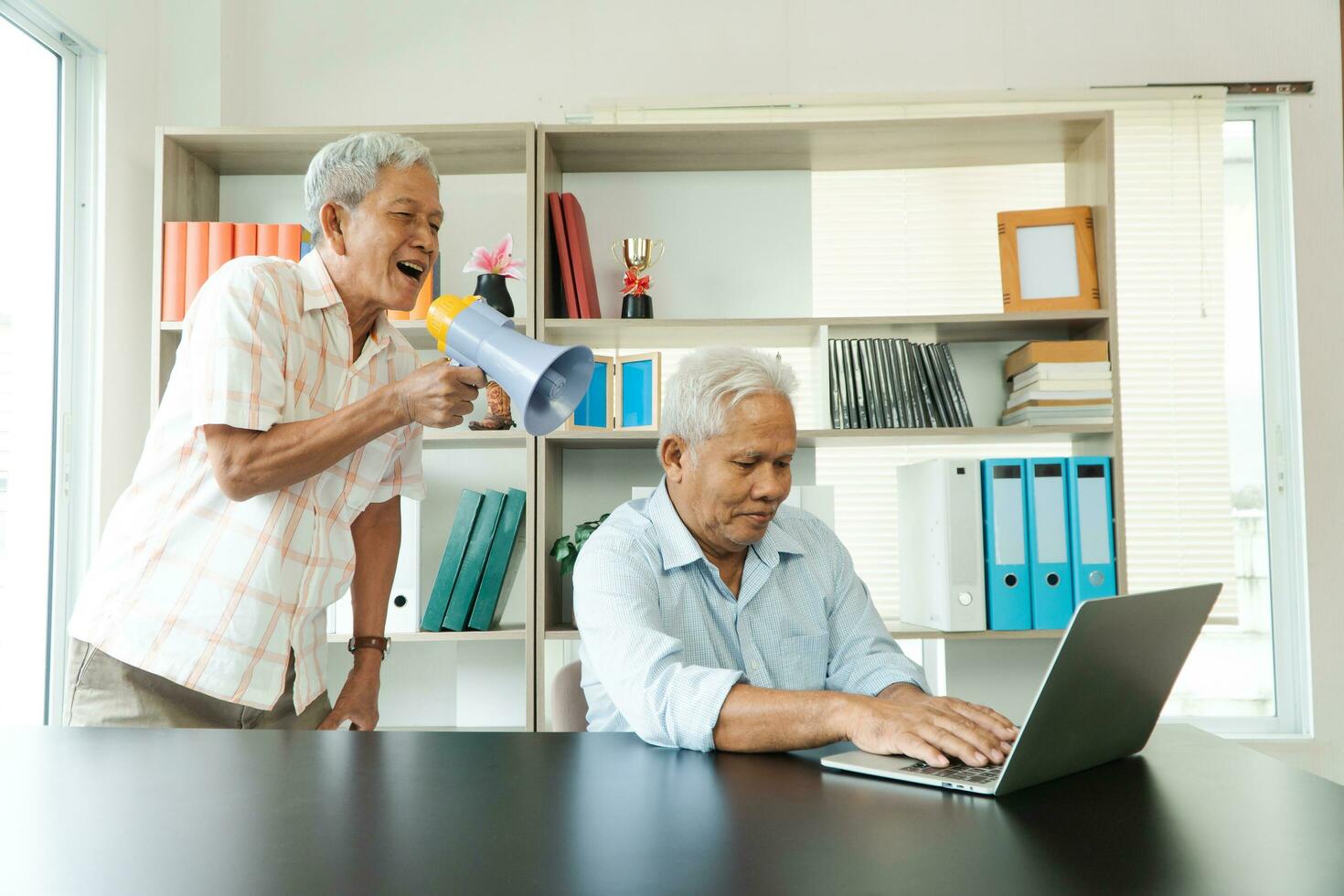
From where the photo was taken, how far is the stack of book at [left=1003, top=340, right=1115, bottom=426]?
8.91 ft

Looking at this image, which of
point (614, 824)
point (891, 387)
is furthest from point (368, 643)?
point (891, 387)

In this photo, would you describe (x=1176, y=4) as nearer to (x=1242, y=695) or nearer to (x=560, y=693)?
(x=1242, y=695)

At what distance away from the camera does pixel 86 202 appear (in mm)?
2789

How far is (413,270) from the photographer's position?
1.64m

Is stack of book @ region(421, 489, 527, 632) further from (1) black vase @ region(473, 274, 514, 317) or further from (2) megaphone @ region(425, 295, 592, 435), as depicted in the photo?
(2) megaphone @ region(425, 295, 592, 435)

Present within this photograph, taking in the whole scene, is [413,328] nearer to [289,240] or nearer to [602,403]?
[289,240]

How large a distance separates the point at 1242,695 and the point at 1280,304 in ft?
3.92

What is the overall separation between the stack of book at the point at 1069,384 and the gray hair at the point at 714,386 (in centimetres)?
131

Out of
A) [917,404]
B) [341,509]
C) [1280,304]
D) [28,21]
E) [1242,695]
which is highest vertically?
[28,21]

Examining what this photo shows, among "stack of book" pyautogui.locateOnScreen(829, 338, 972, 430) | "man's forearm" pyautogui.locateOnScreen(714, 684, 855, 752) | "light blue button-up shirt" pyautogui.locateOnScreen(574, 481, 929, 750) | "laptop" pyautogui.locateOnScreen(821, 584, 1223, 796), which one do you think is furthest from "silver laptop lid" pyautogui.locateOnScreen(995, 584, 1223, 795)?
"stack of book" pyautogui.locateOnScreen(829, 338, 972, 430)

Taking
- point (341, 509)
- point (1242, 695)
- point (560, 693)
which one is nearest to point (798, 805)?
point (560, 693)

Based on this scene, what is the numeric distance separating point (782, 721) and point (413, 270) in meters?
0.90

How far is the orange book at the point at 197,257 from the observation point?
9.18ft

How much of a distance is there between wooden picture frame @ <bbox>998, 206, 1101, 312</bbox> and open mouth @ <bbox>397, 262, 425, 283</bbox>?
68.3 inches
